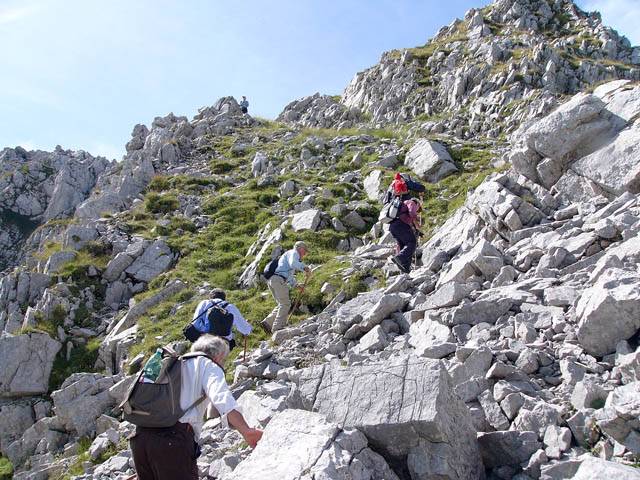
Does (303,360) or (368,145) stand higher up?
(368,145)

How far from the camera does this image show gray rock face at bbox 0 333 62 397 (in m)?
16.2

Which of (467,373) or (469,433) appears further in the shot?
(467,373)

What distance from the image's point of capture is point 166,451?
5184 mm

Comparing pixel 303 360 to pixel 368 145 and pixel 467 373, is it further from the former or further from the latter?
pixel 368 145

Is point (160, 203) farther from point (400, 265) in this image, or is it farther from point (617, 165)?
point (617, 165)

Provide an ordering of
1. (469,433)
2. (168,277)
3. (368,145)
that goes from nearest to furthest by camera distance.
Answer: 1. (469,433)
2. (168,277)
3. (368,145)

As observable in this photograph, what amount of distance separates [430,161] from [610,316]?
18675 mm

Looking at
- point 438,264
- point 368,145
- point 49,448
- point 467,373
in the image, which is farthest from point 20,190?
point 467,373

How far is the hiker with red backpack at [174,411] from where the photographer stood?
16.9ft

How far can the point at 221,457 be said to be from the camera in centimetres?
775

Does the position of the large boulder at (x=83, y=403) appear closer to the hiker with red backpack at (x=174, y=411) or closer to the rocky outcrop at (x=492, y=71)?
the hiker with red backpack at (x=174, y=411)

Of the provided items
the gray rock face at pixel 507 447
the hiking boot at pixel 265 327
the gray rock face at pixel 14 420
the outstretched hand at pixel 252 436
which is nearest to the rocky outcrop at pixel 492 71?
the hiking boot at pixel 265 327

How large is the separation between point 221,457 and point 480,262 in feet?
23.5

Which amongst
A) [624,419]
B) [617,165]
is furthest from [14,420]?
[617,165]
